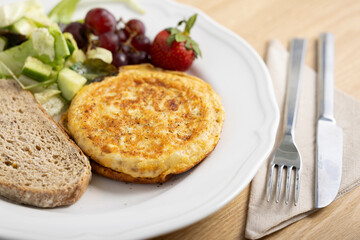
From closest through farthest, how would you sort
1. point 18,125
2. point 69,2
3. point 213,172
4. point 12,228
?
point 12,228
point 213,172
point 18,125
point 69,2

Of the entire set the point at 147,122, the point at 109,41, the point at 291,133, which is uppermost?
the point at 109,41

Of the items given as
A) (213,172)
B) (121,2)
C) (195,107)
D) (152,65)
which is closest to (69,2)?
(121,2)

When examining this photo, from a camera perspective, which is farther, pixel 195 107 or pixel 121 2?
pixel 121 2

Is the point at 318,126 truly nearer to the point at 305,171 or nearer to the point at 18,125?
the point at 305,171

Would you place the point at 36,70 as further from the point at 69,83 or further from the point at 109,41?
the point at 109,41

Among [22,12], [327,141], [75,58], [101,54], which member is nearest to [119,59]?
[101,54]

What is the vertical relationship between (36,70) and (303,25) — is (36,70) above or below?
above
